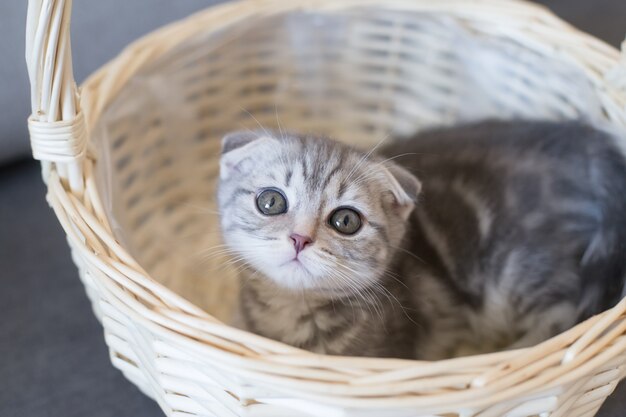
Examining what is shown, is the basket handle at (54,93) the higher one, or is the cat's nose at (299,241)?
the basket handle at (54,93)

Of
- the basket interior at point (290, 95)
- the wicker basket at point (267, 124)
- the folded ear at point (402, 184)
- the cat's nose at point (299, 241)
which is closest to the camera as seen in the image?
the wicker basket at point (267, 124)

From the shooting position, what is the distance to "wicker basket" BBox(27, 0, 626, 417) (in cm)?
88

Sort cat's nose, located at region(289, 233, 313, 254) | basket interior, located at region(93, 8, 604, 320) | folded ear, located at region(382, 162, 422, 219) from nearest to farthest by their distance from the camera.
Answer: cat's nose, located at region(289, 233, 313, 254) → folded ear, located at region(382, 162, 422, 219) → basket interior, located at region(93, 8, 604, 320)

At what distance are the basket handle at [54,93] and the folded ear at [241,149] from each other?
0.26 meters

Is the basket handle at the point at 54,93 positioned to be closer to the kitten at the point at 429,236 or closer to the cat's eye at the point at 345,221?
the kitten at the point at 429,236

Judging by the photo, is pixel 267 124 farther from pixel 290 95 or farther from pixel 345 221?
pixel 345 221

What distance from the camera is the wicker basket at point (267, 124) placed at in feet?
2.90

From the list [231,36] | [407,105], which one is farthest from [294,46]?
[407,105]

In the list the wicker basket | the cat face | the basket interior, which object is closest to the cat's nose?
the cat face

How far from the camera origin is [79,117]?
1.06m

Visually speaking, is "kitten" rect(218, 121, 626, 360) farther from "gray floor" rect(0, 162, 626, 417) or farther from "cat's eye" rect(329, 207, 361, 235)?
"gray floor" rect(0, 162, 626, 417)

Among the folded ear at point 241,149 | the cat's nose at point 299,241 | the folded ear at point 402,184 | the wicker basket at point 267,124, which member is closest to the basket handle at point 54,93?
the wicker basket at point 267,124

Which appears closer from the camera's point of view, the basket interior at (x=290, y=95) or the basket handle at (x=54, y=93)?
the basket handle at (x=54, y=93)

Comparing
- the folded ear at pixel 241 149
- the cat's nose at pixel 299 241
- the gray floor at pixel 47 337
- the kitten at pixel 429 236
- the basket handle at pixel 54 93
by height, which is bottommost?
the gray floor at pixel 47 337
